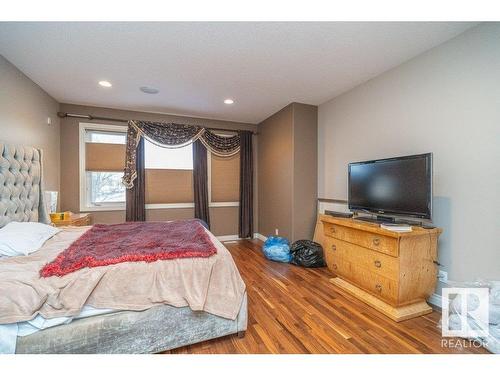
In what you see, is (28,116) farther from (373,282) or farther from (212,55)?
(373,282)

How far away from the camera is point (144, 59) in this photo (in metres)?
2.23

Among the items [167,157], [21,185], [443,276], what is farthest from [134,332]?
[167,157]

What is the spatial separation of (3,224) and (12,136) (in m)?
0.99

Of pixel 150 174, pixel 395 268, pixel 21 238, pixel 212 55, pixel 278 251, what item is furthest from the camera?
pixel 150 174

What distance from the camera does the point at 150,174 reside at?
386 cm

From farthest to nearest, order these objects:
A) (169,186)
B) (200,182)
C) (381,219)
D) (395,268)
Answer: (200,182) < (169,186) < (381,219) < (395,268)

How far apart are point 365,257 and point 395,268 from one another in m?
0.32

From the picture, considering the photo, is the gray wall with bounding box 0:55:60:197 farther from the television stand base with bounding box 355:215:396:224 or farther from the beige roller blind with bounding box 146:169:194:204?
the television stand base with bounding box 355:215:396:224

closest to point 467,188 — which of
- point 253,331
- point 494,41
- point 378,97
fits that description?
point 494,41

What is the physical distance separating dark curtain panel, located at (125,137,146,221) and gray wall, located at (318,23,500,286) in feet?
11.8

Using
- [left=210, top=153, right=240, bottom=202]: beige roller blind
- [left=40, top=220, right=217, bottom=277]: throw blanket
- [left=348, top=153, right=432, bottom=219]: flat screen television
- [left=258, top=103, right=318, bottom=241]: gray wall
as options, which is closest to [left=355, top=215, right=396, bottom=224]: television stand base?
[left=348, top=153, right=432, bottom=219]: flat screen television

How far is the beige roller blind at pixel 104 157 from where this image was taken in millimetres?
3535
